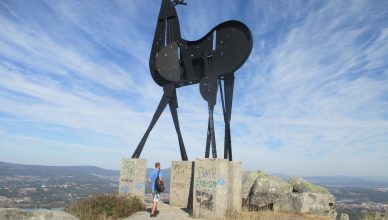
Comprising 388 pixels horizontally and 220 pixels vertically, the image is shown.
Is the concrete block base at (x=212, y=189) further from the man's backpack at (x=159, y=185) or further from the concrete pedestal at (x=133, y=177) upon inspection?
the concrete pedestal at (x=133, y=177)

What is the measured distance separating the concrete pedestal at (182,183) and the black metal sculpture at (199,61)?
2.37ft

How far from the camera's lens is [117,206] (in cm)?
1470

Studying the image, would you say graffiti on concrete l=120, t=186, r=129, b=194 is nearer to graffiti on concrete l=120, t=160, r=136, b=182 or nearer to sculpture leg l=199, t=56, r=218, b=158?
graffiti on concrete l=120, t=160, r=136, b=182

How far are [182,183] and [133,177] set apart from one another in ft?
8.76

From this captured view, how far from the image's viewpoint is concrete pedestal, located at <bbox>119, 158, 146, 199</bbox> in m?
17.5

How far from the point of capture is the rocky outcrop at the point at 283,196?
16297 mm

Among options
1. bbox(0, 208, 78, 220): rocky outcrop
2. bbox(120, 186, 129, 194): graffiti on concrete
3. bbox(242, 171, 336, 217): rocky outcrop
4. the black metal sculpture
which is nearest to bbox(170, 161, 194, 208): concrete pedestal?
the black metal sculpture

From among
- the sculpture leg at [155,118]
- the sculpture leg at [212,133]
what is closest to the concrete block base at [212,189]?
the sculpture leg at [212,133]

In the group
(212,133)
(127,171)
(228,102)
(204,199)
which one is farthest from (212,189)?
(127,171)

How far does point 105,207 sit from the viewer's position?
14586 millimetres

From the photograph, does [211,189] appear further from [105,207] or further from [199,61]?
[199,61]

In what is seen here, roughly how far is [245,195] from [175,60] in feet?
26.5

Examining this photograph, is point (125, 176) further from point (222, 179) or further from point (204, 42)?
point (204, 42)

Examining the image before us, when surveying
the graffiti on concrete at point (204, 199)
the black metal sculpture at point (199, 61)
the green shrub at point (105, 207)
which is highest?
the black metal sculpture at point (199, 61)
